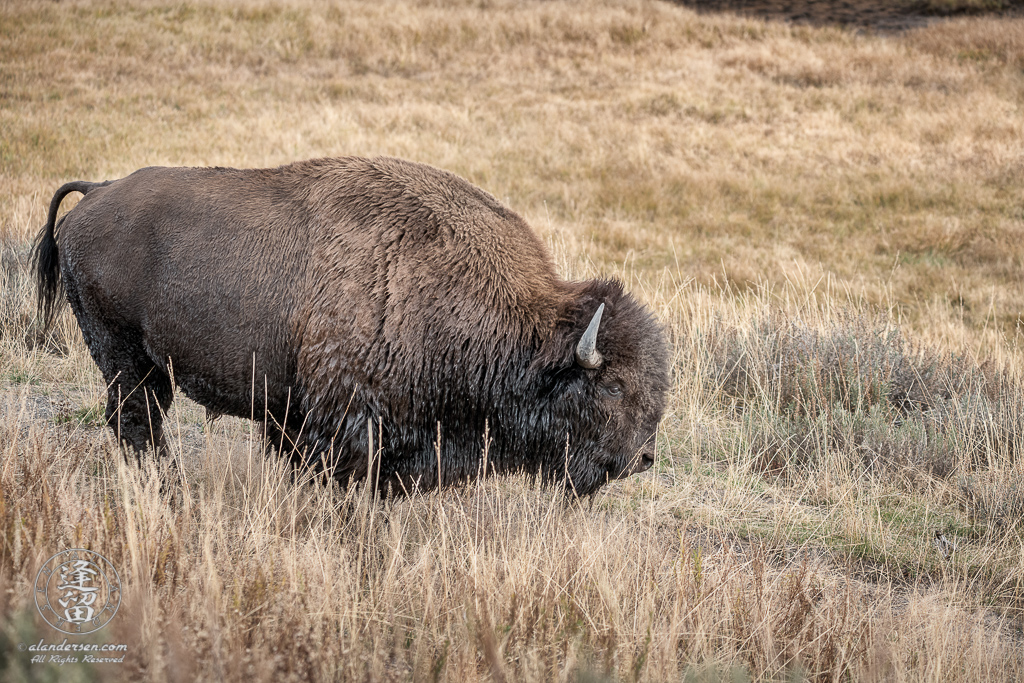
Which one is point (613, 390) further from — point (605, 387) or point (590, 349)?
point (590, 349)

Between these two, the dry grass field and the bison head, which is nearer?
Result: the dry grass field

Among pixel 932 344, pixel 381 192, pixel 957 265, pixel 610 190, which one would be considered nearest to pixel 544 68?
pixel 610 190

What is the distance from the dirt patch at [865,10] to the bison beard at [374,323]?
29235 millimetres

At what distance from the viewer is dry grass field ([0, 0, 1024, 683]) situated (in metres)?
2.49

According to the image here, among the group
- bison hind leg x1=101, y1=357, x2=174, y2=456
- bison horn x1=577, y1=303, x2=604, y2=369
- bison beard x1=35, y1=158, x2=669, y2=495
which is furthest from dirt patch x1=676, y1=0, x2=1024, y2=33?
bison hind leg x1=101, y1=357, x2=174, y2=456

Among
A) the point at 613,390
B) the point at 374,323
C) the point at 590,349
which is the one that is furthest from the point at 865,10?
the point at 374,323

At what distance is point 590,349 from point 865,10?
108 feet

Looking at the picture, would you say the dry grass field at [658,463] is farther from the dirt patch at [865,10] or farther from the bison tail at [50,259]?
the dirt patch at [865,10]

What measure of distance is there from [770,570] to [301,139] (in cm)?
1405

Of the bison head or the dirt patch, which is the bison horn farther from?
the dirt patch

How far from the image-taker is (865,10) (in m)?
29.5

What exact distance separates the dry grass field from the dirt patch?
39.1 feet

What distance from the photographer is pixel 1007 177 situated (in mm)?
15008

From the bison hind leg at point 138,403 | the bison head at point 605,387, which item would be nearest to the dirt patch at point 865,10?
the bison head at point 605,387
